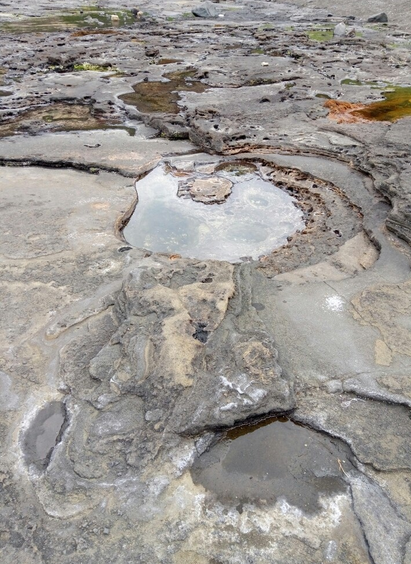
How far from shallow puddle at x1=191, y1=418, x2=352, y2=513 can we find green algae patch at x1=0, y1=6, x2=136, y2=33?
20.4 metres

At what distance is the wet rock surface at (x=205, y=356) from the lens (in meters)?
2.74

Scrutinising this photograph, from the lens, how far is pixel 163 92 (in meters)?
11.1

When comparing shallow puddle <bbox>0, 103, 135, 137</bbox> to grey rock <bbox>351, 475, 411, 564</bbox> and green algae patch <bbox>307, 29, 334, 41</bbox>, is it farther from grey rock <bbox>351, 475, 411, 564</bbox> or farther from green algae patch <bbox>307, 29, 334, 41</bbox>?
green algae patch <bbox>307, 29, 334, 41</bbox>

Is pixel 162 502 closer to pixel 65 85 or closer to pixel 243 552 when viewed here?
pixel 243 552

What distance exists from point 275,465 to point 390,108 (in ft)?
28.1

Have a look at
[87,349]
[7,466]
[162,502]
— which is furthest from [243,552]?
[87,349]

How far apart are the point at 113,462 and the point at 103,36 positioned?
18714 mm

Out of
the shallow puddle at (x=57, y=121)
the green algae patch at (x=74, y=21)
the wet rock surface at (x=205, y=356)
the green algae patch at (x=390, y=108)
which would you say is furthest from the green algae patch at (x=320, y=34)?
the shallow puddle at (x=57, y=121)

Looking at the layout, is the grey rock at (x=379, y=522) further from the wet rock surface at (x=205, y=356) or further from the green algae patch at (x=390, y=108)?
the green algae patch at (x=390, y=108)

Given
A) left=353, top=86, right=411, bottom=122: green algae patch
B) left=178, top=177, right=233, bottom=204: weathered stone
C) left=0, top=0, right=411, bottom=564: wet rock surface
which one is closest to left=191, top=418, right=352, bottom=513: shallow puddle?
left=0, top=0, right=411, bottom=564: wet rock surface

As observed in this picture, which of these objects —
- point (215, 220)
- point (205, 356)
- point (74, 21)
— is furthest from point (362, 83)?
point (74, 21)

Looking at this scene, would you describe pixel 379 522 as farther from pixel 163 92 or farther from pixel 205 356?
pixel 163 92

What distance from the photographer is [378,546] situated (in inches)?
103

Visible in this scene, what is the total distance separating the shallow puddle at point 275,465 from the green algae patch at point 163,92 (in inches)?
311
